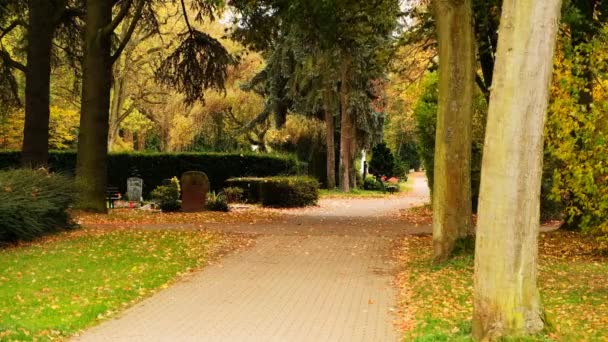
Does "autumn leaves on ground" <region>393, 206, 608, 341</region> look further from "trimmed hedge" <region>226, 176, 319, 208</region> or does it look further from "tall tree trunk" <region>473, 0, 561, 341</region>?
"trimmed hedge" <region>226, 176, 319, 208</region>

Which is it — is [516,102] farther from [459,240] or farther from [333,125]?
[333,125]

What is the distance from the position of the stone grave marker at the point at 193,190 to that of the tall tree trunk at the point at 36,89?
4.56m

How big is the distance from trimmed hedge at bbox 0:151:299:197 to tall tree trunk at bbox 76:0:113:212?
37.7 ft

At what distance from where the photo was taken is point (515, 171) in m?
6.15

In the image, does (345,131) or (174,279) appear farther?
(345,131)

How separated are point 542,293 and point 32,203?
10114mm

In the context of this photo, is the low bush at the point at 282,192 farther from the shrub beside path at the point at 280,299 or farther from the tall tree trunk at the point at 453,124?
the tall tree trunk at the point at 453,124

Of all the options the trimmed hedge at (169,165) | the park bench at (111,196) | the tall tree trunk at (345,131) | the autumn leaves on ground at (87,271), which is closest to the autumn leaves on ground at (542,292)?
the autumn leaves on ground at (87,271)

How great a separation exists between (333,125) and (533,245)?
34.0 m

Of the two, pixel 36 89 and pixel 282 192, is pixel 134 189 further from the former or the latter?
pixel 36 89

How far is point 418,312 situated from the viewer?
8500 mm

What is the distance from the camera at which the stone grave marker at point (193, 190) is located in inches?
912

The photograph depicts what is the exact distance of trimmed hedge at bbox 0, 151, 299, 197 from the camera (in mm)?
31844

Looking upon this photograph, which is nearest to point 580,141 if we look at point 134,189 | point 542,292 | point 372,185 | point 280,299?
point 542,292
